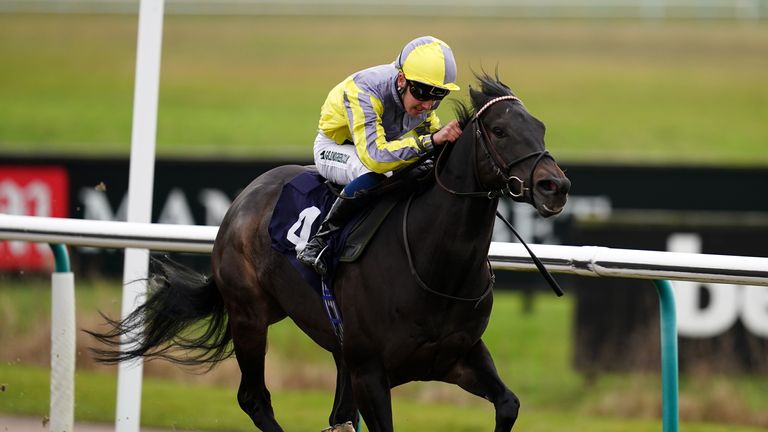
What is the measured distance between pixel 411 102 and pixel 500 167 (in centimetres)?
55

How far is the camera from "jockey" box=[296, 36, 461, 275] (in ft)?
13.8

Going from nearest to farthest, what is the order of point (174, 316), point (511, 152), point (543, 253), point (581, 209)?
point (511, 152)
point (543, 253)
point (174, 316)
point (581, 209)

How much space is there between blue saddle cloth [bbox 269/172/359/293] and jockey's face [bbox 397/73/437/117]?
470 millimetres

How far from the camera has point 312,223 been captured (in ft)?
15.3

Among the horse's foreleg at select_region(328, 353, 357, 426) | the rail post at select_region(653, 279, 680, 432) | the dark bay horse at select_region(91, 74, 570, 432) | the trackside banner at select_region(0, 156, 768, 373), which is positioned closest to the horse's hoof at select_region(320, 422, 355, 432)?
the horse's foreleg at select_region(328, 353, 357, 426)

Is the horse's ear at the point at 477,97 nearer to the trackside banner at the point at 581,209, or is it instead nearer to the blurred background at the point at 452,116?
the blurred background at the point at 452,116

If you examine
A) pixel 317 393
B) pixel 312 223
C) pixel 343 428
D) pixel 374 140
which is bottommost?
pixel 317 393

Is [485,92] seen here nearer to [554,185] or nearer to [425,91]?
[425,91]

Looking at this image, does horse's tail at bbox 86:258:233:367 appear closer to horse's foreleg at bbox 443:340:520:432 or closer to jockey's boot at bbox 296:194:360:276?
jockey's boot at bbox 296:194:360:276

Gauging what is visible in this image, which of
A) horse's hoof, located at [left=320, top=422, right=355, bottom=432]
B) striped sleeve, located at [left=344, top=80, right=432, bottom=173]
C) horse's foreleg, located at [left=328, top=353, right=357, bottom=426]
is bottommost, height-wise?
horse's hoof, located at [left=320, top=422, right=355, bottom=432]

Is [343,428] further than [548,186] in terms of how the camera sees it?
Yes

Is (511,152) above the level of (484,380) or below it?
above

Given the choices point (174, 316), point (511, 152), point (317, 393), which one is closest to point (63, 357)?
point (174, 316)

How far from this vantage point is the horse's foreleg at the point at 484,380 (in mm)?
4211
